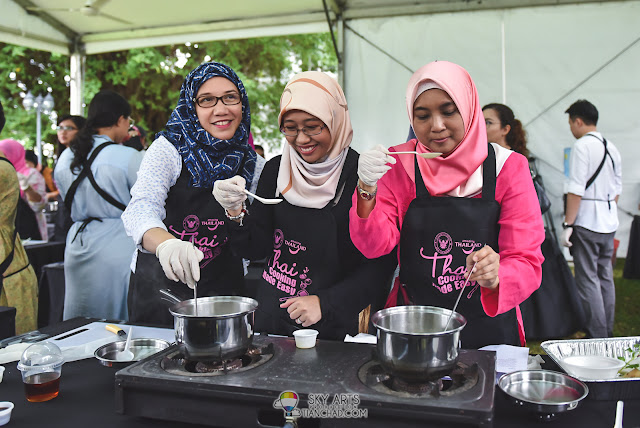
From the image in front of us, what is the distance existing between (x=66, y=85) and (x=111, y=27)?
519 cm

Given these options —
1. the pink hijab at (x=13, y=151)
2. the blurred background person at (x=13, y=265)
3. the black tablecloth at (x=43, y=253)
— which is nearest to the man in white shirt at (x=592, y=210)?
the blurred background person at (x=13, y=265)

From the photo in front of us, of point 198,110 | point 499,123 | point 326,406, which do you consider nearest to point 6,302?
point 198,110

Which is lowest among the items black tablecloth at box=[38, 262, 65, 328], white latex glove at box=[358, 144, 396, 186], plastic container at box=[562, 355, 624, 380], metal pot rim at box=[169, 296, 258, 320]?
black tablecloth at box=[38, 262, 65, 328]

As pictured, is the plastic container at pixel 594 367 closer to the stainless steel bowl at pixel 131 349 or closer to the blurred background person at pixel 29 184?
the stainless steel bowl at pixel 131 349

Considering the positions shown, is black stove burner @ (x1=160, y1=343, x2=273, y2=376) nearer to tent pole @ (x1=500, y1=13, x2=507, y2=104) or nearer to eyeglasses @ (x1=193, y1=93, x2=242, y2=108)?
eyeglasses @ (x1=193, y1=93, x2=242, y2=108)

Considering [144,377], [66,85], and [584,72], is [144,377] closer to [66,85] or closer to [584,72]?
[584,72]

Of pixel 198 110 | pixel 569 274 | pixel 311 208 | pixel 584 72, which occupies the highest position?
pixel 584 72

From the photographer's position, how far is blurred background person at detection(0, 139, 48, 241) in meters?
4.63

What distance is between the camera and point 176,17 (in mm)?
5703

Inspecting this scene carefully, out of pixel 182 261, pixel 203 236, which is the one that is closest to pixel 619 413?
pixel 182 261

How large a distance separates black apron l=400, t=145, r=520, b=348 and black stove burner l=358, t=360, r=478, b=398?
39 cm

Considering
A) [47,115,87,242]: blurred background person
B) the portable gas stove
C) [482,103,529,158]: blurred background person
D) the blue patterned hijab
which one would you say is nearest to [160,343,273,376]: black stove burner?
the portable gas stove

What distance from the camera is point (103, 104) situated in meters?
3.15

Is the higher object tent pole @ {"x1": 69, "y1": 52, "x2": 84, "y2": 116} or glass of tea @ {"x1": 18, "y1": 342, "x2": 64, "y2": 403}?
tent pole @ {"x1": 69, "y1": 52, "x2": 84, "y2": 116}
